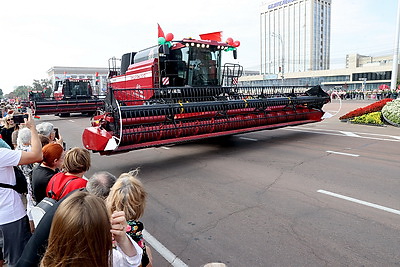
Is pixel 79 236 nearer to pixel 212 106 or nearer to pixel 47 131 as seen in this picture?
pixel 47 131

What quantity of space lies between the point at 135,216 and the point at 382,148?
864 centimetres

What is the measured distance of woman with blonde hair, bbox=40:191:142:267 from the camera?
1279mm

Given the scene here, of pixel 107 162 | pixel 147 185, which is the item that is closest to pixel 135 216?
pixel 147 185

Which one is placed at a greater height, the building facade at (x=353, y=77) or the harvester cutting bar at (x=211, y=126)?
the building facade at (x=353, y=77)

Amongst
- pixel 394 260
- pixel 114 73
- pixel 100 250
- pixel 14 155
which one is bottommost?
pixel 394 260

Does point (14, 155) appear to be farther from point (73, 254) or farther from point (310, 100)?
point (310, 100)

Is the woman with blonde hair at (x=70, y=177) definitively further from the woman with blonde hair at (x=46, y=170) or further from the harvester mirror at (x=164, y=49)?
the harvester mirror at (x=164, y=49)

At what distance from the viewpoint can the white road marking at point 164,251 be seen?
130 inches

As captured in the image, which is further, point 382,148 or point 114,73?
point 114,73

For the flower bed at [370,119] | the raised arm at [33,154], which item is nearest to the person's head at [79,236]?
the raised arm at [33,154]

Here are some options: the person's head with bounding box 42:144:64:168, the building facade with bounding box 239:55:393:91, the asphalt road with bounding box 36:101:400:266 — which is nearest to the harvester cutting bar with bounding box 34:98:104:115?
the asphalt road with bounding box 36:101:400:266

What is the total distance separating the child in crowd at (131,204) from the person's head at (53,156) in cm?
128

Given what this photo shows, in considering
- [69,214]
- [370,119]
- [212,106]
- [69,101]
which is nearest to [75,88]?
[69,101]

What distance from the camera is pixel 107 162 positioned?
8.27 m
